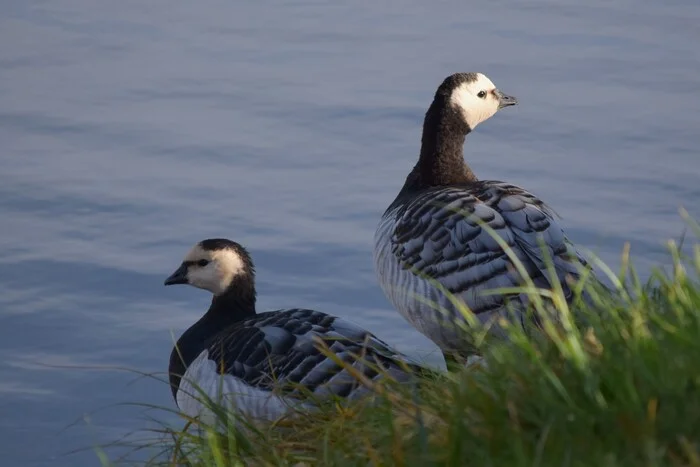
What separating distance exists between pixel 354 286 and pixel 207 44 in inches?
210

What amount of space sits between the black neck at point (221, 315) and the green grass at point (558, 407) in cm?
413

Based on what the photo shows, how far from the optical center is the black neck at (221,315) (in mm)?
9477

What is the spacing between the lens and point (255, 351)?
25.9 feet

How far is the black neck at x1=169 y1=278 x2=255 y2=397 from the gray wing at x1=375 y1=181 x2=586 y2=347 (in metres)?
1.32

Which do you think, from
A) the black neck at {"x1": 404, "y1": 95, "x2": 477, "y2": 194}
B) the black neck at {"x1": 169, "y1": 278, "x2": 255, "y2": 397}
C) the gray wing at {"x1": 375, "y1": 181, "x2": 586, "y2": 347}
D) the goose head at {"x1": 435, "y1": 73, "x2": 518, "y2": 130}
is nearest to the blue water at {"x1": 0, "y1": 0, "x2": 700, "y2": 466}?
the black neck at {"x1": 169, "y1": 278, "x2": 255, "y2": 397}

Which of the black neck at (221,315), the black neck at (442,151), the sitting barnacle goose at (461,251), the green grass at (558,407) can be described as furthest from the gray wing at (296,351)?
the black neck at (442,151)

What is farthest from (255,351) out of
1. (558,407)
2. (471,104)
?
(558,407)

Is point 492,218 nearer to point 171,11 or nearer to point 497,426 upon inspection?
point 497,426

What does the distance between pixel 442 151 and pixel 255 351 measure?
103 inches

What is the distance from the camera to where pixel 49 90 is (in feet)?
49.3

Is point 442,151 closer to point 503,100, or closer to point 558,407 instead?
point 503,100

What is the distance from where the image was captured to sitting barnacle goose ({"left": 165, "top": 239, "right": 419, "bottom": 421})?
6676mm

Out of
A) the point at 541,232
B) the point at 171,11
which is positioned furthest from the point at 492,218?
the point at 171,11

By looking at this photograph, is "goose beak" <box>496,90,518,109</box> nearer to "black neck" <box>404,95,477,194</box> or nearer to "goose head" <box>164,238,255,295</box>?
"black neck" <box>404,95,477,194</box>
